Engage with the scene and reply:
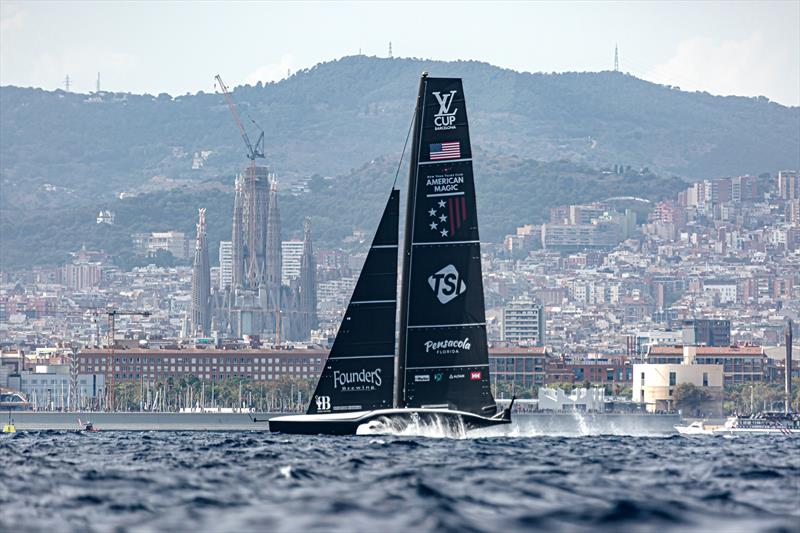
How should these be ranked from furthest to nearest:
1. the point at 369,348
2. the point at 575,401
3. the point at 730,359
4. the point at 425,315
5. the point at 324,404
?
the point at 730,359, the point at 575,401, the point at 324,404, the point at 369,348, the point at 425,315

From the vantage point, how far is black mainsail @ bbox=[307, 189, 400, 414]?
40031 mm

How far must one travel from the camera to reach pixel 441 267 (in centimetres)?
3938

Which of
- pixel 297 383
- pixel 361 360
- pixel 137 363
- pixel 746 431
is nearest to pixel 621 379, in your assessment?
pixel 297 383

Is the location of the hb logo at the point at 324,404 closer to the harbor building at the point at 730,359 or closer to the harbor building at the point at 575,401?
the harbor building at the point at 575,401

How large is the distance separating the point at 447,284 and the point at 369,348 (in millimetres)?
2143

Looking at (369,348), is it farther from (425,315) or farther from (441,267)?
(441,267)

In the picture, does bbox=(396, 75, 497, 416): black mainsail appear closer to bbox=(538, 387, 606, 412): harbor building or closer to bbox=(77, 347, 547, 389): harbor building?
bbox=(538, 387, 606, 412): harbor building

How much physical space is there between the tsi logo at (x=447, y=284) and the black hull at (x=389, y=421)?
231cm

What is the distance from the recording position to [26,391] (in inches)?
7170

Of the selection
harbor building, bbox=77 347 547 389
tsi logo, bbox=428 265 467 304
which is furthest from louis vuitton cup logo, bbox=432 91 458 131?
harbor building, bbox=77 347 547 389

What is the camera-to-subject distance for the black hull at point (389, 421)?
128 ft

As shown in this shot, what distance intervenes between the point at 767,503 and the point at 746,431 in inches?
3161

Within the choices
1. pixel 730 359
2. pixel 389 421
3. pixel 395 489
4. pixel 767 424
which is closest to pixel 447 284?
pixel 389 421

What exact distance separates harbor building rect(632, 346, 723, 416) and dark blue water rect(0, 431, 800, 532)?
357ft
